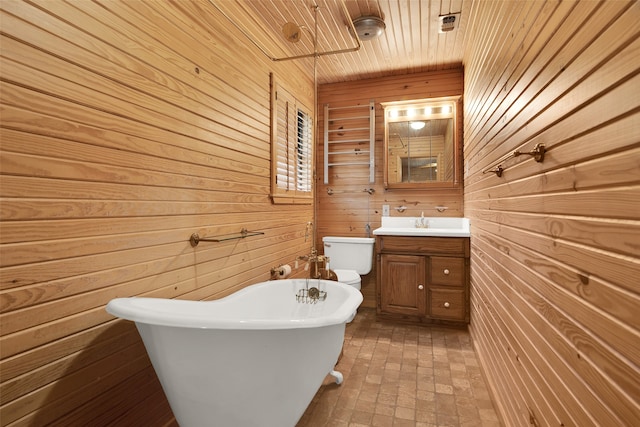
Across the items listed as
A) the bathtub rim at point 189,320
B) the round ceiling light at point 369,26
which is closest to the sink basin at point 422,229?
the round ceiling light at point 369,26

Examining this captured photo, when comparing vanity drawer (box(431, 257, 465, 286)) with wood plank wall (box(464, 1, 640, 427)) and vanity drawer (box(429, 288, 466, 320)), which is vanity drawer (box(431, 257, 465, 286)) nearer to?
vanity drawer (box(429, 288, 466, 320))

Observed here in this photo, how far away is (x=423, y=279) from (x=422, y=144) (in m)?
1.45

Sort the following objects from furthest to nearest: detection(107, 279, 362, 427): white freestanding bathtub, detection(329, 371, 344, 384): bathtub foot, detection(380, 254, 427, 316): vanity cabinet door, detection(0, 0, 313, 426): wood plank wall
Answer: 1. detection(380, 254, 427, 316): vanity cabinet door
2. detection(329, 371, 344, 384): bathtub foot
3. detection(107, 279, 362, 427): white freestanding bathtub
4. detection(0, 0, 313, 426): wood plank wall

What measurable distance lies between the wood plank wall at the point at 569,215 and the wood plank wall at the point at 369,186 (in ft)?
5.71

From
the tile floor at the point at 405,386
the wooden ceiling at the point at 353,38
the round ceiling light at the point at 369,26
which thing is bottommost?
the tile floor at the point at 405,386

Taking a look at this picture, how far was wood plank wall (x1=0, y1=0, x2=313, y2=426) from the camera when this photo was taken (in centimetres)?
98

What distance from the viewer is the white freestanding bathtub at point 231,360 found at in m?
1.12

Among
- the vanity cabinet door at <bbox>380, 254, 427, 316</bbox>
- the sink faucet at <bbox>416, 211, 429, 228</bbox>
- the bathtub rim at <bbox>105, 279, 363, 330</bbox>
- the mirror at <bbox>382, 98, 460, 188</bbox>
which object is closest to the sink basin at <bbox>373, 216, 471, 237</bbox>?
the sink faucet at <bbox>416, 211, 429, 228</bbox>

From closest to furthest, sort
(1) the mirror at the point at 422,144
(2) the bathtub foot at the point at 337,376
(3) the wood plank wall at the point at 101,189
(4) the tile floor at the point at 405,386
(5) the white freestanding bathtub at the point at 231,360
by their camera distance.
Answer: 1. (3) the wood plank wall at the point at 101,189
2. (5) the white freestanding bathtub at the point at 231,360
3. (4) the tile floor at the point at 405,386
4. (2) the bathtub foot at the point at 337,376
5. (1) the mirror at the point at 422,144

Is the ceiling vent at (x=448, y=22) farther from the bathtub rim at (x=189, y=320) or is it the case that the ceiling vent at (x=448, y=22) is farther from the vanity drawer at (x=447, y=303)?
the bathtub rim at (x=189, y=320)

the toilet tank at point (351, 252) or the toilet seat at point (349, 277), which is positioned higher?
the toilet tank at point (351, 252)

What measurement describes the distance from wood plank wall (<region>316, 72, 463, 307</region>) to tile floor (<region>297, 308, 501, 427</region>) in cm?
102

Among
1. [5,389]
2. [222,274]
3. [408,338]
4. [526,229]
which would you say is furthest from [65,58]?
[408,338]

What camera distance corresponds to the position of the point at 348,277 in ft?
9.98
